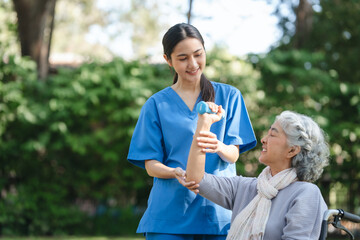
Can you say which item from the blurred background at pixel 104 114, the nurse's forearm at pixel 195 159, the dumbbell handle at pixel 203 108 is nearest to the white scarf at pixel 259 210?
the nurse's forearm at pixel 195 159

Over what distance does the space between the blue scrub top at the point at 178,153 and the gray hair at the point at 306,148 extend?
199mm

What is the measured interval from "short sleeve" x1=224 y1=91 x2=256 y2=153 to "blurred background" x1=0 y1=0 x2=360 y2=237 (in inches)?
166

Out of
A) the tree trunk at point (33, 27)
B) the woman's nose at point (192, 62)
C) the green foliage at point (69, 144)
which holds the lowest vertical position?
the green foliage at point (69, 144)

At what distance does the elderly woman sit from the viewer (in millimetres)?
2059

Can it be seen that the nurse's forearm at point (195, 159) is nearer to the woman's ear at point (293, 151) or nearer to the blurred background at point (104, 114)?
the woman's ear at point (293, 151)

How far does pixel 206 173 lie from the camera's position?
219 centimetres

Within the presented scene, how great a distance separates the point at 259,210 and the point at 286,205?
0.37ft

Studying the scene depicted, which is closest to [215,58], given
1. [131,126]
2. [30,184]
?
[131,126]

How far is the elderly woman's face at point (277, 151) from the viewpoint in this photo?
2.23 meters

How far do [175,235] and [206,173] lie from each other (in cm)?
29

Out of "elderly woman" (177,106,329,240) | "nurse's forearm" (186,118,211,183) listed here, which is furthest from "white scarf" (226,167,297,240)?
"nurse's forearm" (186,118,211,183)

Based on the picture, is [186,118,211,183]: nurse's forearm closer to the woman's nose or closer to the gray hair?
the woman's nose

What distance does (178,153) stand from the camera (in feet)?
7.18

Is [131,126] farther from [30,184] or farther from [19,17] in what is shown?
[19,17]
